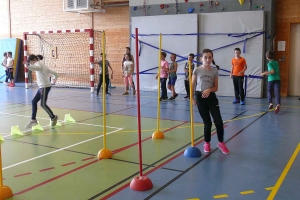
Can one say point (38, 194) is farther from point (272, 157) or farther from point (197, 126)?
point (197, 126)

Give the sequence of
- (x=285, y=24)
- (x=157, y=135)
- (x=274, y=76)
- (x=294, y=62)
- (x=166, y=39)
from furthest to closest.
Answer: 1. (x=166, y=39)
2. (x=294, y=62)
3. (x=285, y=24)
4. (x=274, y=76)
5. (x=157, y=135)

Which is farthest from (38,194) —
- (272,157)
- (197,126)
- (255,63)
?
(255,63)

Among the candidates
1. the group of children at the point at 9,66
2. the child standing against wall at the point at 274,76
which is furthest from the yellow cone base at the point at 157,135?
the group of children at the point at 9,66

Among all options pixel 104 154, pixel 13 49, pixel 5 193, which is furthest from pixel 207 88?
pixel 13 49

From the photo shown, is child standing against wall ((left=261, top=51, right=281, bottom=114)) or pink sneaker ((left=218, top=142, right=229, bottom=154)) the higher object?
child standing against wall ((left=261, top=51, right=281, bottom=114))

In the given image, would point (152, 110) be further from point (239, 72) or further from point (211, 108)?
point (211, 108)

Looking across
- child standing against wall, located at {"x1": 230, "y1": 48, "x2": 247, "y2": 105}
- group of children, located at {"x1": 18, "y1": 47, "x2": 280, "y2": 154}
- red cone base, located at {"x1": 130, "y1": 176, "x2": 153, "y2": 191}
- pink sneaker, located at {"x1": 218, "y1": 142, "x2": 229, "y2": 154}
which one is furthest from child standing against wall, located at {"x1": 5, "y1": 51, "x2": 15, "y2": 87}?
red cone base, located at {"x1": 130, "y1": 176, "x2": 153, "y2": 191}

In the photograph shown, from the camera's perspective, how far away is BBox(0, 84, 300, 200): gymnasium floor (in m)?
3.79

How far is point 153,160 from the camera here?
16.1ft

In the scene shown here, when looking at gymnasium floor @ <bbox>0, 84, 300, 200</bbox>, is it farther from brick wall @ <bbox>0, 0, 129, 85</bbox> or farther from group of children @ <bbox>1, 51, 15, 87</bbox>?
group of children @ <bbox>1, 51, 15, 87</bbox>

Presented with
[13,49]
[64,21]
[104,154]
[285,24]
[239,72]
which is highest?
[64,21]

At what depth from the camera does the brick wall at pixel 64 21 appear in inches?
600

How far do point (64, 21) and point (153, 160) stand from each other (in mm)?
13351

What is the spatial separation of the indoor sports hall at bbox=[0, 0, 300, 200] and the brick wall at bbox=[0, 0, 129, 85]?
51mm
